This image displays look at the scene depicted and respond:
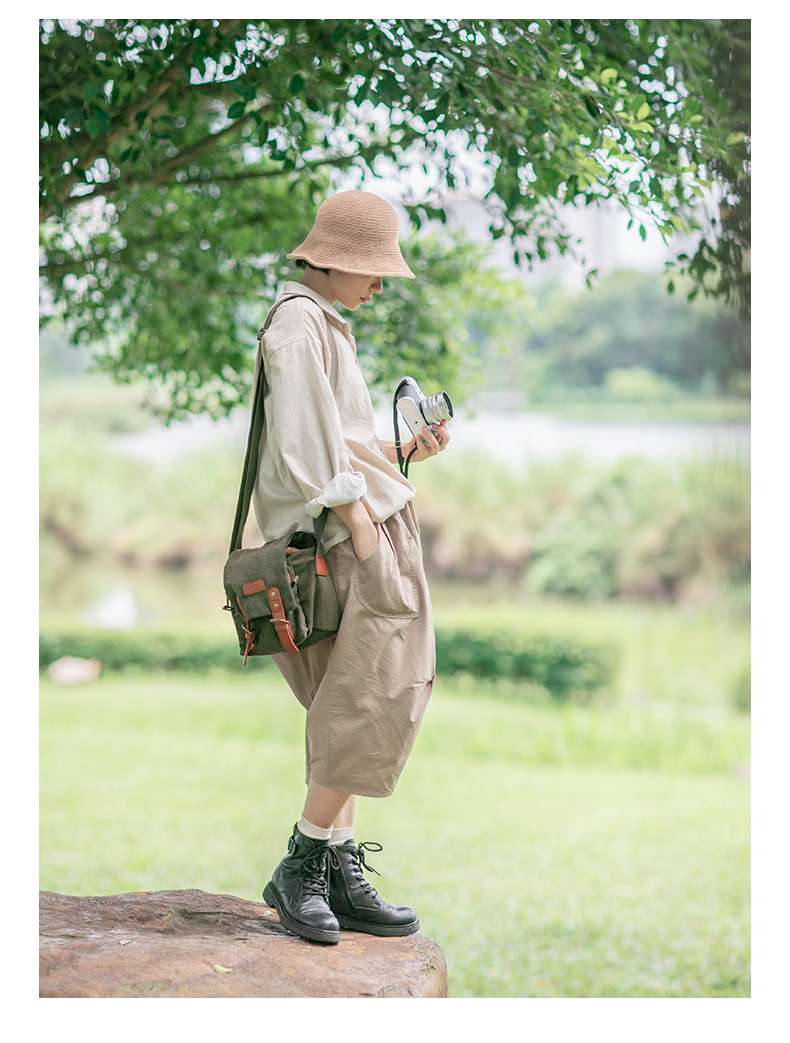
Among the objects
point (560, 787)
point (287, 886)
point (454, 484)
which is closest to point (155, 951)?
point (287, 886)

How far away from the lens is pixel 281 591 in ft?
7.66

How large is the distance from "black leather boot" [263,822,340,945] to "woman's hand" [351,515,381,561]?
23.5 inches

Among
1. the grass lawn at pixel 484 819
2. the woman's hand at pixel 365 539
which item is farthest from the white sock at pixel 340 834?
the grass lawn at pixel 484 819

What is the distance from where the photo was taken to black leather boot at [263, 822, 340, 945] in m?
2.49

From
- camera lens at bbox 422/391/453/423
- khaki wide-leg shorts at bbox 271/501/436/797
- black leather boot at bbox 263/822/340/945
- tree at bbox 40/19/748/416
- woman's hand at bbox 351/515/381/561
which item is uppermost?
tree at bbox 40/19/748/416

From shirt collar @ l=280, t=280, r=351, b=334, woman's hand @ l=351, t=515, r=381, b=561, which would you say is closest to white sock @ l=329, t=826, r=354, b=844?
woman's hand @ l=351, t=515, r=381, b=561

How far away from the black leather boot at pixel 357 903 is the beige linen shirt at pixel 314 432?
67cm

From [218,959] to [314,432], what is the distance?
3.42 ft

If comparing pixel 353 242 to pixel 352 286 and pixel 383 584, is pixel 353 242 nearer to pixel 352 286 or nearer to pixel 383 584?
pixel 352 286

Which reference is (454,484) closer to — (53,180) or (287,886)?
(53,180)

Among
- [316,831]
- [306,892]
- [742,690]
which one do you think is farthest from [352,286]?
[742,690]

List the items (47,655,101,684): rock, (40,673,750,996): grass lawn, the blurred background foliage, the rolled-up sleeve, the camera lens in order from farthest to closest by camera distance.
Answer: (47,655,101,684): rock, (40,673,750,996): grass lawn, the blurred background foliage, the camera lens, the rolled-up sleeve

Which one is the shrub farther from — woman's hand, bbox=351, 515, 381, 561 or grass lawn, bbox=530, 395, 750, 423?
woman's hand, bbox=351, 515, 381, 561

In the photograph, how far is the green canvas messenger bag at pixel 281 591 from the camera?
2342mm
